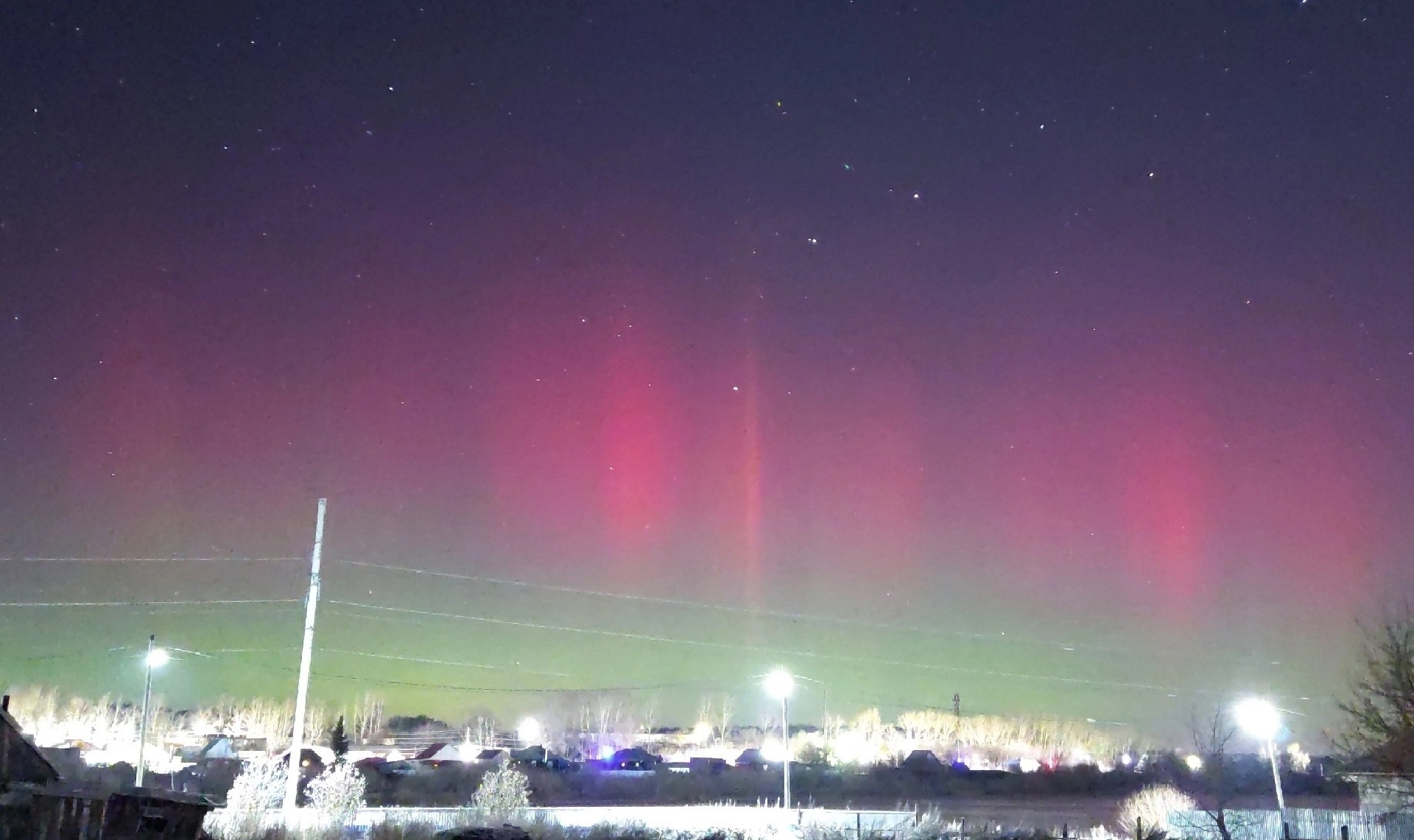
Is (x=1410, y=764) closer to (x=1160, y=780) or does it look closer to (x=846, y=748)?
(x=1160, y=780)

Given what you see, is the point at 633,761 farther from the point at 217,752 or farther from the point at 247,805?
the point at 247,805

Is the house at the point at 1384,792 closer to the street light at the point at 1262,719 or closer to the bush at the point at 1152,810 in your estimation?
the street light at the point at 1262,719

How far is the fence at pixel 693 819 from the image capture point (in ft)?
124

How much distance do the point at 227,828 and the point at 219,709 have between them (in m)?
157

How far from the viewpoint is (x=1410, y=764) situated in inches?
1358

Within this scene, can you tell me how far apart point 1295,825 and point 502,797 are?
29.1 meters

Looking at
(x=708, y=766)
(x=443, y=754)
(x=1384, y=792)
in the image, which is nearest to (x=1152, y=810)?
(x=1384, y=792)

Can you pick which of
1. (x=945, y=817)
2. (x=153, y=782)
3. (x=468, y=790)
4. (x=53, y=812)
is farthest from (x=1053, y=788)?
(x=53, y=812)

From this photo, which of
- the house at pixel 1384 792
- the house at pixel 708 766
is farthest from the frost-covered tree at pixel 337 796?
the house at pixel 708 766

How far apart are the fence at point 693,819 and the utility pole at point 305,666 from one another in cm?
216

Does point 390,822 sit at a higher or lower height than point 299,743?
lower

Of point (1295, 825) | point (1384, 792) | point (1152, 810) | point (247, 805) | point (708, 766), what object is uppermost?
point (708, 766)

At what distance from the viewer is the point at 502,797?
129 ft

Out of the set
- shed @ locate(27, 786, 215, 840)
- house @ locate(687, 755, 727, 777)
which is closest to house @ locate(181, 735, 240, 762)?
house @ locate(687, 755, 727, 777)
